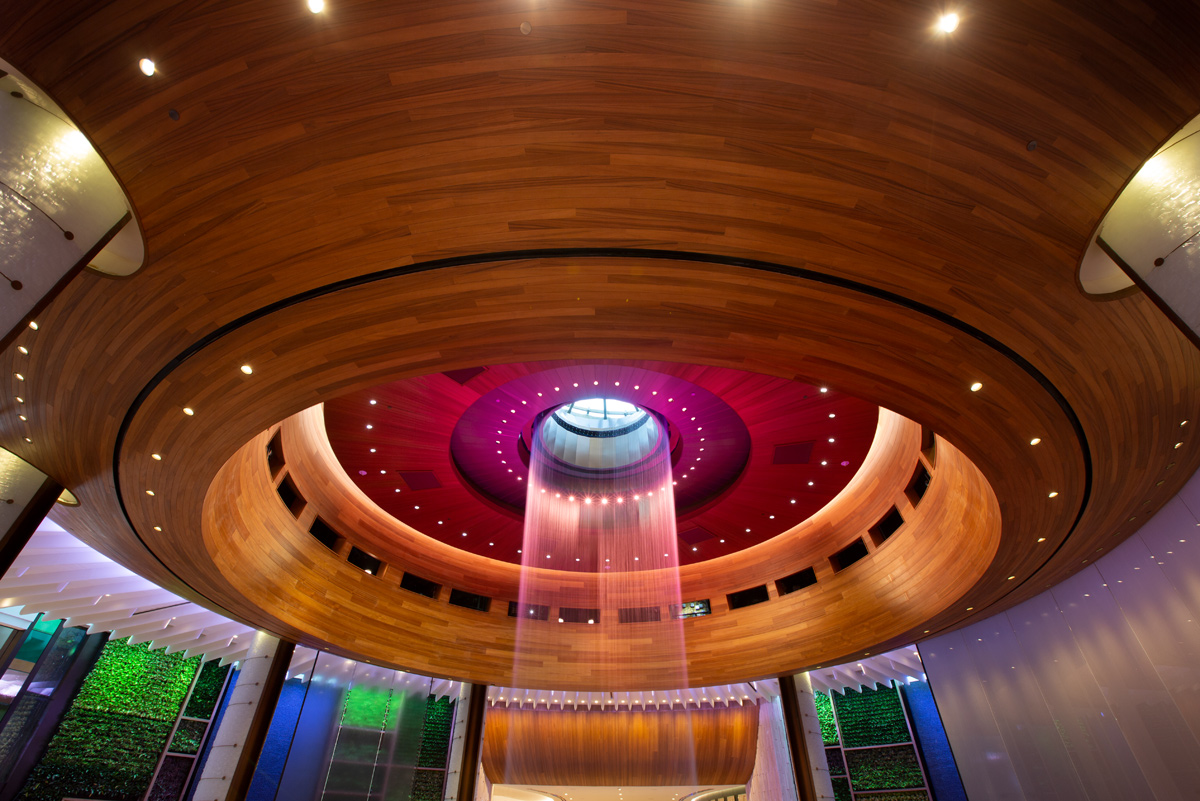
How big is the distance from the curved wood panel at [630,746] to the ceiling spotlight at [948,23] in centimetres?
1639

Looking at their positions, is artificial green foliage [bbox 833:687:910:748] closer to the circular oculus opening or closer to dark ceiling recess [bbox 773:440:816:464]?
dark ceiling recess [bbox 773:440:816:464]

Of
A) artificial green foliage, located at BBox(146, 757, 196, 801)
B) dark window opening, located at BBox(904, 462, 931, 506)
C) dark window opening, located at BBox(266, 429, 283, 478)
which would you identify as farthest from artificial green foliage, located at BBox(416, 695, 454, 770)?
dark window opening, located at BBox(904, 462, 931, 506)

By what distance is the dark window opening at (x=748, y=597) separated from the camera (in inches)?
492

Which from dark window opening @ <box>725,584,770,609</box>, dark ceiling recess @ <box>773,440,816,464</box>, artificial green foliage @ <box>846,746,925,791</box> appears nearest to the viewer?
dark ceiling recess @ <box>773,440,816,464</box>

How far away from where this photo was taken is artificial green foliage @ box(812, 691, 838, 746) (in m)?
15.4

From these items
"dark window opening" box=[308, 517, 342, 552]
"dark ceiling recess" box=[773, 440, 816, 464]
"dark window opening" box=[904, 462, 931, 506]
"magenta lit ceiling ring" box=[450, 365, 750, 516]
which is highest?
"magenta lit ceiling ring" box=[450, 365, 750, 516]

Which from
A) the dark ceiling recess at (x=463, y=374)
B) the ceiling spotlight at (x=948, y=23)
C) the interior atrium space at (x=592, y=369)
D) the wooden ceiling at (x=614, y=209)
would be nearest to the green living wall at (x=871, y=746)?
the interior atrium space at (x=592, y=369)

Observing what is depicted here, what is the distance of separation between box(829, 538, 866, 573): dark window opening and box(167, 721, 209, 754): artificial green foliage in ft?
49.7

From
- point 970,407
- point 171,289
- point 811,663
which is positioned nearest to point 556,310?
point 171,289

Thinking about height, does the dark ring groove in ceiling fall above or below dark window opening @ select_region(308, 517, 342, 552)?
below

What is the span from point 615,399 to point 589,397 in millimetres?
734

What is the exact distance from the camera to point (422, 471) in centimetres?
1027

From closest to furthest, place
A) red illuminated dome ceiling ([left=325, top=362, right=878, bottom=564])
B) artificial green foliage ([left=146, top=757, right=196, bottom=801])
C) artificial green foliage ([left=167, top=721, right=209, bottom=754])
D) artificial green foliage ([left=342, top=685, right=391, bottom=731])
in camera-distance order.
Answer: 1. red illuminated dome ceiling ([left=325, top=362, right=878, bottom=564])
2. artificial green foliage ([left=342, top=685, right=391, bottom=731])
3. artificial green foliage ([left=146, top=757, right=196, bottom=801])
4. artificial green foliage ([left=167, top=721, right=209, bottom=754])

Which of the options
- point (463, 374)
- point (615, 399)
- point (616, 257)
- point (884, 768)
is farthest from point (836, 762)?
point (616, 257)
